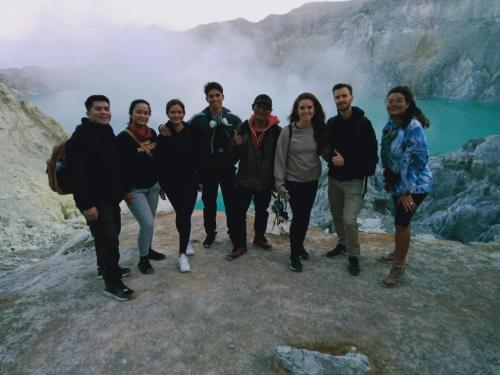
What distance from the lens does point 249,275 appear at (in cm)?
525

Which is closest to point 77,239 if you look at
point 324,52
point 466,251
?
point 466,251

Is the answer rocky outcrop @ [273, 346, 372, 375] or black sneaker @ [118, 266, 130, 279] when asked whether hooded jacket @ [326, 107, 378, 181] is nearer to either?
rocky outcrop @ [273, 346, 372, 375]

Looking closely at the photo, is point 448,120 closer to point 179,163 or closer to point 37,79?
point 179,163

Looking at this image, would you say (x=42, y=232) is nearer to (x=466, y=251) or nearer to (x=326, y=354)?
(x=326, y=354)

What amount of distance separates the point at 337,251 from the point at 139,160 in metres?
3.51

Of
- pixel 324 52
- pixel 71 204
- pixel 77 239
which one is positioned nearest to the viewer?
pixel 77 239

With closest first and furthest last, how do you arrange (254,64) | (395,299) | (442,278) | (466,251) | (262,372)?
(262,372)
(395,299)
(442,278)
(466,251)
(254,64)

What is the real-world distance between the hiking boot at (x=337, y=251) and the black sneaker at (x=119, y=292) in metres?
3.17

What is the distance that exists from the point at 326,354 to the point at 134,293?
266 centimetres

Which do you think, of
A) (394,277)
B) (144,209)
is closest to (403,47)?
(394,277)

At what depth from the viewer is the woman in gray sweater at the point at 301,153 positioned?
16.2 feet

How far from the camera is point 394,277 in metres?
4.91

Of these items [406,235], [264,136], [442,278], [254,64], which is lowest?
[442,278]

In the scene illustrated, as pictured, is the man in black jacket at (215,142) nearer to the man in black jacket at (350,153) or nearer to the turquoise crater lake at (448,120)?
the man in black jacket at (350,153)
